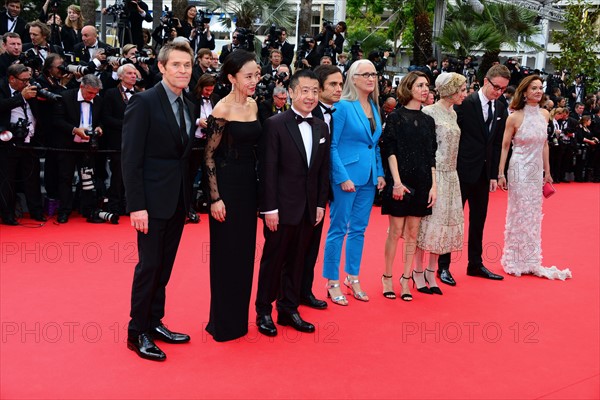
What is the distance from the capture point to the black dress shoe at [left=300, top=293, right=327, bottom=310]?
472 centimetres

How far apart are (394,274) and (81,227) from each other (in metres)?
3.13

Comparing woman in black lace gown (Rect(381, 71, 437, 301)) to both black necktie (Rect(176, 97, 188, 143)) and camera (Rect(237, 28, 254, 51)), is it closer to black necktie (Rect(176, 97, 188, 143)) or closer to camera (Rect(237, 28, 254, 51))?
black necktie (Rect(176, 97, 188, 143))

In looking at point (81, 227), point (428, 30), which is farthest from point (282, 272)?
point (428, 30)

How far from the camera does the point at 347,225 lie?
4.93m

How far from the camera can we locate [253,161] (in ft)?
13.1

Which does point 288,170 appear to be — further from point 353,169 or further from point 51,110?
point 51,110

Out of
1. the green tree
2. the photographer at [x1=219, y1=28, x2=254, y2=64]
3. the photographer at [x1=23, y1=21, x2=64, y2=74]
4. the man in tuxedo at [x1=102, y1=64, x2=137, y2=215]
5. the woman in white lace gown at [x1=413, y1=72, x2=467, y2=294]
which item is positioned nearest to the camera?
the woman in white lace gown at [x1=413, y1=72, x2=467, y2=294]

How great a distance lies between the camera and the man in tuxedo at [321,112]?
15.3 feet

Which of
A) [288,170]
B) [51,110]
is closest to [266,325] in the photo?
[288,170]

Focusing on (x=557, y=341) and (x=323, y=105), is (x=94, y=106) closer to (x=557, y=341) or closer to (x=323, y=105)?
(x=323, y=105)

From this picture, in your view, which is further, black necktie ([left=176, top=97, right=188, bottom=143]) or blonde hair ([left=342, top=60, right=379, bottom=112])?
blonde hair ([left=342, top=60, right=379, bottom=112])

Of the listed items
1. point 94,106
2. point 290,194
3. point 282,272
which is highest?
point 94,106

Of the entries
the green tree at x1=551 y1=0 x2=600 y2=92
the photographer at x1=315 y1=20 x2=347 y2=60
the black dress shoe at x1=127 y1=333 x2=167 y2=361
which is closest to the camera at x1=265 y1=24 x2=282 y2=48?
the photographer at x1=315 y1=20 x2=347 y2=60

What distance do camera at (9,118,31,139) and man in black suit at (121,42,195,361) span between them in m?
3.47
